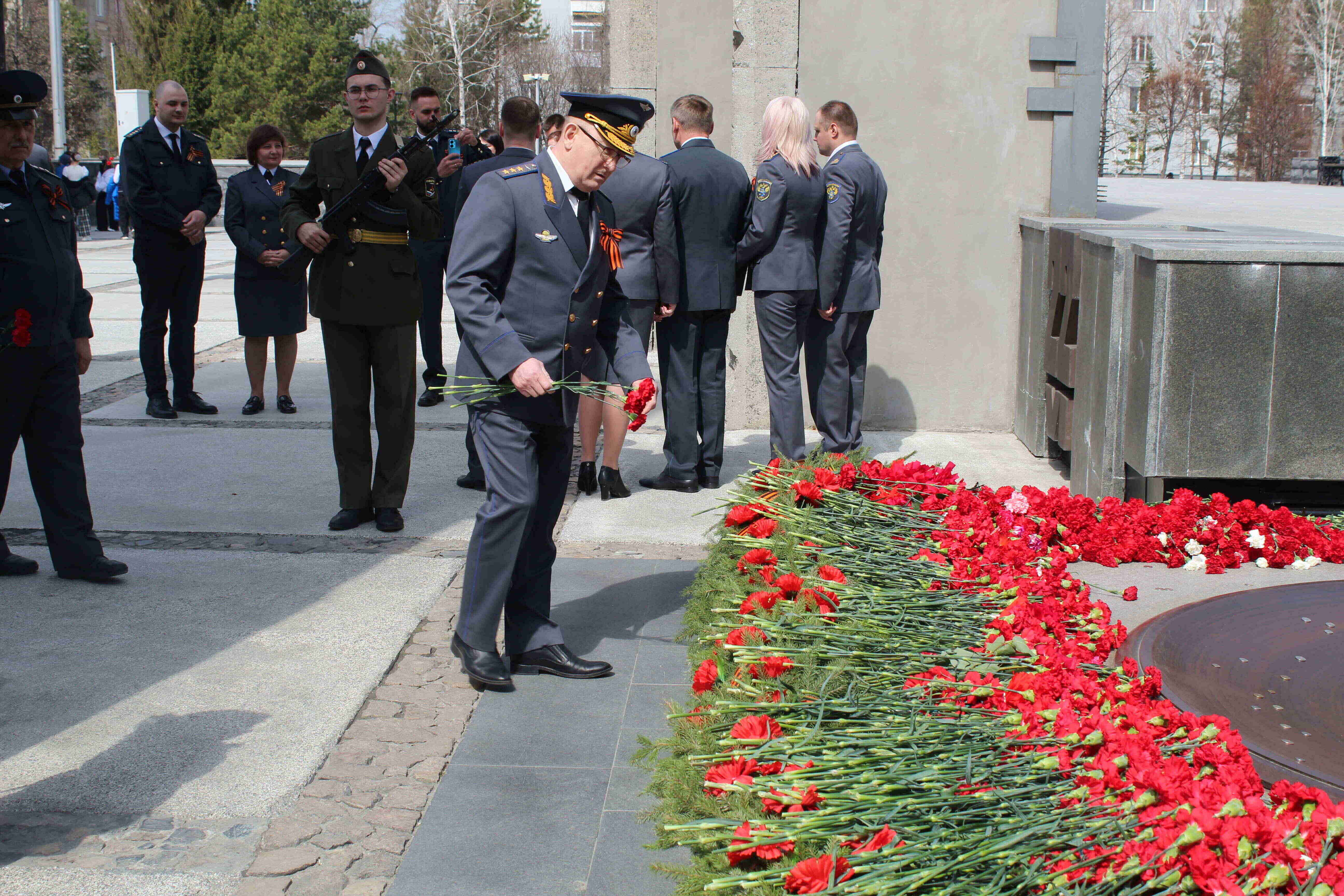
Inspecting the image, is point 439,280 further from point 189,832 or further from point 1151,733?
point 1151,733

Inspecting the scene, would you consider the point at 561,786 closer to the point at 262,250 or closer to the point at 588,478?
the point at 588,478

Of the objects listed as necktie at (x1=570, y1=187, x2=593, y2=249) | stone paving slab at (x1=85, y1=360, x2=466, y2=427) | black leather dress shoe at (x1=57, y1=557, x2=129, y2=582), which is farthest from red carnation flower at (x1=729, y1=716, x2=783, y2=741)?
stone paving slab at (x1=85, y1=360, x2=466, y2=427)

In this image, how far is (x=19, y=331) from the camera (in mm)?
4895

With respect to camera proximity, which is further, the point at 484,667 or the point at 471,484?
the point at 471,484

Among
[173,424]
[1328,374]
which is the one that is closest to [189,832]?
[1328,374]

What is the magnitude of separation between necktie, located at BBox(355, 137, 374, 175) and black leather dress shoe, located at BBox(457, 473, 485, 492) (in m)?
1.81

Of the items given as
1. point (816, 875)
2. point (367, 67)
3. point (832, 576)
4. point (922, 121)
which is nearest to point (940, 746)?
point (816, 875)

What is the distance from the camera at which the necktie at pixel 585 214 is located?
4117mm

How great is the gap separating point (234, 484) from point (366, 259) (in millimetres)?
1788

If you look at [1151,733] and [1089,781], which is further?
[1151,733]

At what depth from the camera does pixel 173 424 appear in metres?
8.40

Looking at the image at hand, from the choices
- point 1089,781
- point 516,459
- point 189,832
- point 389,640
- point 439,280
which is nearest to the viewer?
point 1089,781

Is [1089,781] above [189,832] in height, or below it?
above

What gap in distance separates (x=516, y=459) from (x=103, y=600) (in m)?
1.99
